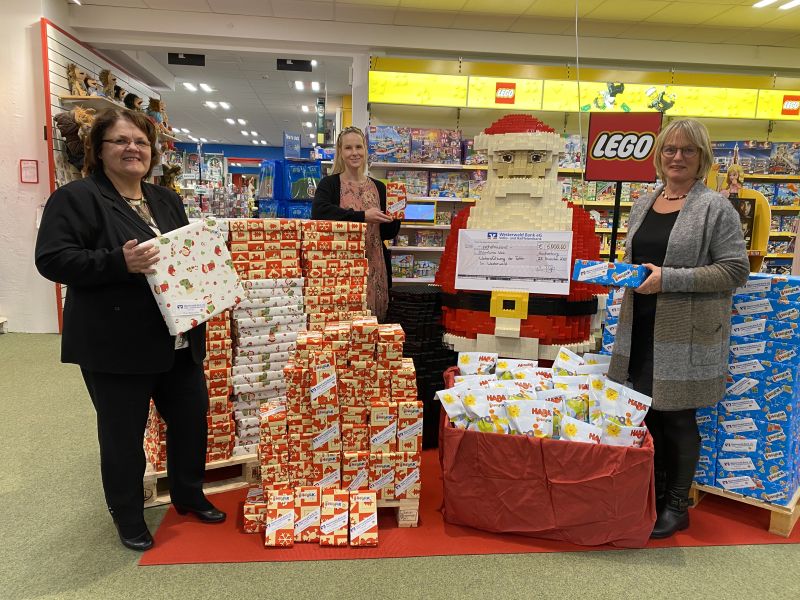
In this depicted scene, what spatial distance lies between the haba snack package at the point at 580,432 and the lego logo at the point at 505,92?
4.83m

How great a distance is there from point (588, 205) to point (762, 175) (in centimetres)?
231

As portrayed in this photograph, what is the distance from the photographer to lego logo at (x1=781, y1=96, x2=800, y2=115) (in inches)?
255

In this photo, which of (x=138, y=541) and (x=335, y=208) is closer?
(x=138, y=541)

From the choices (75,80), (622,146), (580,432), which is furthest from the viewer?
(75,80)

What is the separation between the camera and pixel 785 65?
22.3 feet

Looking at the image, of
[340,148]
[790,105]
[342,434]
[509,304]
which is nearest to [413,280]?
[340,148]

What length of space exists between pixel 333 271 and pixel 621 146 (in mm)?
1863

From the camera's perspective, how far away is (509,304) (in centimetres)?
268

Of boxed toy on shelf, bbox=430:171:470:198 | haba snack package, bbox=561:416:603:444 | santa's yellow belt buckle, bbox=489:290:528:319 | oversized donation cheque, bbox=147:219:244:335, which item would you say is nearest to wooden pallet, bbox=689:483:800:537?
haba snack package, bbox=561:416:603:444

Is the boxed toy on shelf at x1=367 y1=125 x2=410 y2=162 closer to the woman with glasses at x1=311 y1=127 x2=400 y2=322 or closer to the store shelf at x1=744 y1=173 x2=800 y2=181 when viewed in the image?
the woman with glasses at x1=311 y1=127 x2=400 y2=322

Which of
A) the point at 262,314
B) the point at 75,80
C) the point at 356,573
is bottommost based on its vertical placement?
the point at 356,573

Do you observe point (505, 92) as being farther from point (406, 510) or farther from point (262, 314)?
point (406, 510)

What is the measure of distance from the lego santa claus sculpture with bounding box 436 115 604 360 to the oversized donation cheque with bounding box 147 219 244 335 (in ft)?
4.04

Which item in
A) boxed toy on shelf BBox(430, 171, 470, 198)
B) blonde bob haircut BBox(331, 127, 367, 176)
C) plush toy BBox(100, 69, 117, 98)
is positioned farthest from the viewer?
plush toy BBox(100, 69, 117, 98)
